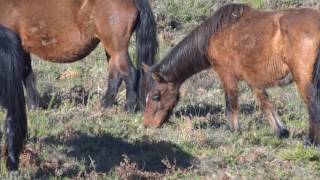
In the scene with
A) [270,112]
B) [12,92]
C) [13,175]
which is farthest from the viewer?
[270,112]

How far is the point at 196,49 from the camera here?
33.7ft

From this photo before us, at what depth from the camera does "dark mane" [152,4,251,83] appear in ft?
33.2

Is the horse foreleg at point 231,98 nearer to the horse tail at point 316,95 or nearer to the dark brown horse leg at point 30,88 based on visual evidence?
the horse tail at point 316,95

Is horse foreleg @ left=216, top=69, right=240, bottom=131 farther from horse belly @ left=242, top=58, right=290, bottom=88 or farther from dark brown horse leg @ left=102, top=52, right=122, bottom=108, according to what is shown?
dark brown horse leg @ left=102, top=52, right=122, bottom=108

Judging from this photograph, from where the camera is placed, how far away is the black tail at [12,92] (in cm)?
708

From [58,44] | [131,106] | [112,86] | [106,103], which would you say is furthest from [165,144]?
[58,44]

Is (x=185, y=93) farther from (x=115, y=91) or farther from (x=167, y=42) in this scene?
(x=167, y=42)

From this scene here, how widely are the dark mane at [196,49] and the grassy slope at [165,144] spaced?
0.60 meters

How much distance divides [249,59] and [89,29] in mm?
2358

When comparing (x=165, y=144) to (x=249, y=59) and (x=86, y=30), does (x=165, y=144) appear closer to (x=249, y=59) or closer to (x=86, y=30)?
(x=249, y=59)

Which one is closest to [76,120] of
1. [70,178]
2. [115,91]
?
[115,91]

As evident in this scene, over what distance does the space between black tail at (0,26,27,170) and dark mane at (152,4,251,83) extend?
332 centimetres

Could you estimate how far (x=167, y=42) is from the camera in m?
15.7

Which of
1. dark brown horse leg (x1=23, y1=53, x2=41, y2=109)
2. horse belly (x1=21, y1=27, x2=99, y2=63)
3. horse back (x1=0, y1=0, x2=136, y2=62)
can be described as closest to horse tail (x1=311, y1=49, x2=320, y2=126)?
horse back (x1=0, y1=0, x2=136, y2=62)
